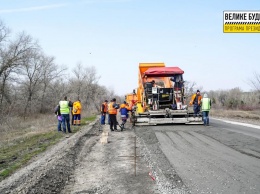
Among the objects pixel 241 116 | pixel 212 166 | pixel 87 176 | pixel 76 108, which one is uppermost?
pixel 76 108

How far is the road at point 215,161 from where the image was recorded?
243 inches

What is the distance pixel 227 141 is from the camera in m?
11.8

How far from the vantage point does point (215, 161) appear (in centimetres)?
829

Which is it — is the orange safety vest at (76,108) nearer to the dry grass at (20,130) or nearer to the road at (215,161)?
the dry grass at (20,130)

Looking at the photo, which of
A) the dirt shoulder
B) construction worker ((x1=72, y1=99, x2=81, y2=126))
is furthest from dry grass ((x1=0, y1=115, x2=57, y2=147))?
the dirt shoulder

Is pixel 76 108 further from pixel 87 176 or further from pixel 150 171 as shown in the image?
pixel 150 171

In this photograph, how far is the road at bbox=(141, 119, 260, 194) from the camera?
6.16m

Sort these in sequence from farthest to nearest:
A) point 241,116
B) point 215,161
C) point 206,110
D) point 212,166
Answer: point 241,116, point 206,110, point 215,161, point 212,166

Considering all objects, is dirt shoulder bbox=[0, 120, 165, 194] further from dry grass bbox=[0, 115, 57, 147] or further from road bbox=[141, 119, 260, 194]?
dry grass bbox=[0, 115, 57, 147]

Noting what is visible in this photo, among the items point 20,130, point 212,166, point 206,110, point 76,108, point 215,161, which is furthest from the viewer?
point 20,130

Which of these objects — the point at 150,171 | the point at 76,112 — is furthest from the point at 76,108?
the point at 150,171

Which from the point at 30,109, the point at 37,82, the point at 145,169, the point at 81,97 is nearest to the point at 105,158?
the point at 145,169

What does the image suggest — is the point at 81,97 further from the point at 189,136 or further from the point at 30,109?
the point at 189,136

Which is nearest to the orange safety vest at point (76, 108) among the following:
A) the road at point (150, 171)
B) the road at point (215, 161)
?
the road at point (215, 161)
